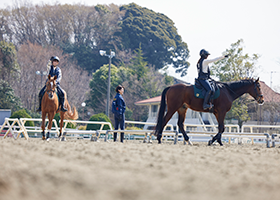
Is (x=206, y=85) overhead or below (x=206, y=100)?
overhead

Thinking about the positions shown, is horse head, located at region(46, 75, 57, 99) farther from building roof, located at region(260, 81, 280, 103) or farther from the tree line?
building roof, located at region(260, 81, 280, 103)

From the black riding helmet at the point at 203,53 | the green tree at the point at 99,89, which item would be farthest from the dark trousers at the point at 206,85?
the green tree at the point at 99,89

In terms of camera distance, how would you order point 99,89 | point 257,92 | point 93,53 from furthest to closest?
1. point 93,53
2. point 99,89
3. point 257,92

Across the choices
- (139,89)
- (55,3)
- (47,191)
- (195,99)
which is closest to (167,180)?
(47,191)

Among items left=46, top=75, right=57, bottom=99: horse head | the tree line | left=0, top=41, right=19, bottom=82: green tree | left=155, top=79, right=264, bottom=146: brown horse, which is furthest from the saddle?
left=0, top=41, right=19, bottom=82: green tree

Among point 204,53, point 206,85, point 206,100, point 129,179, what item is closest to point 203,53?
point 204,53

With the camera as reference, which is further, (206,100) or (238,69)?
(238,69)

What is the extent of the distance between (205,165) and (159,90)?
38.1 m

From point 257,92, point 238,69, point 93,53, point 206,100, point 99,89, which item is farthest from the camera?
point 93,53

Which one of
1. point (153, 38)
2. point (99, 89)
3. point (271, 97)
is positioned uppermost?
point (153, 38)

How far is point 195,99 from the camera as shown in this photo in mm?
9836

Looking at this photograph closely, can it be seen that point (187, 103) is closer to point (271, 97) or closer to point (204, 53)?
point (204, 53)

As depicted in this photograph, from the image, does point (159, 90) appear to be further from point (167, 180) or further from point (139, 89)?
point (167, 180)

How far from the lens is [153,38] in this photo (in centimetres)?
5916
